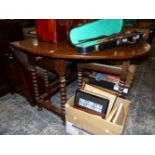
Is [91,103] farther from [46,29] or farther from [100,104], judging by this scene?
[46,29]

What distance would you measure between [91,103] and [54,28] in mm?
591

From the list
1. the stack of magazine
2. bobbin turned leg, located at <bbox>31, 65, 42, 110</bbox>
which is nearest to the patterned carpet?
bobbin turned leg, located at <bbox>31, 65, 42, 110</bbox>

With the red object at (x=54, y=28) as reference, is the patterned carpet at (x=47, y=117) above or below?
below

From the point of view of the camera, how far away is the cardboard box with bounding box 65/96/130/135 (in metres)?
1.05

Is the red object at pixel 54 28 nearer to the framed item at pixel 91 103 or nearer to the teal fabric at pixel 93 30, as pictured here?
the teal fabric at pixel 93 30

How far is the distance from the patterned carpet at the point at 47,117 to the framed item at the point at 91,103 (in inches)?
13.5

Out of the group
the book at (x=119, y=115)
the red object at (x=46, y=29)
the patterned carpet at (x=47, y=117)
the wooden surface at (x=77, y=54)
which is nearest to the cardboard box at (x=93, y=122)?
the book at (x=119, y=115)

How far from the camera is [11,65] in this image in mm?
1616

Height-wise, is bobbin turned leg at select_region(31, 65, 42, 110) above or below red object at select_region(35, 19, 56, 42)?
below

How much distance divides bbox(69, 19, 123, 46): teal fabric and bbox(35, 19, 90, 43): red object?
0.09 m

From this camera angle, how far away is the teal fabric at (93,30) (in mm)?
1052

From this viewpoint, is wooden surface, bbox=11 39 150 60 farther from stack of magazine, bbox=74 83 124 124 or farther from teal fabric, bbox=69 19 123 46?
stack of magazine, bbox=74 83 124 124
